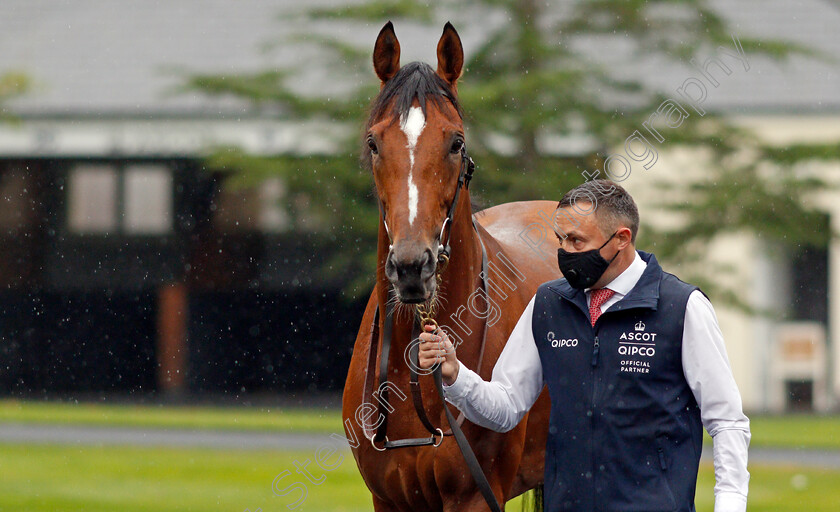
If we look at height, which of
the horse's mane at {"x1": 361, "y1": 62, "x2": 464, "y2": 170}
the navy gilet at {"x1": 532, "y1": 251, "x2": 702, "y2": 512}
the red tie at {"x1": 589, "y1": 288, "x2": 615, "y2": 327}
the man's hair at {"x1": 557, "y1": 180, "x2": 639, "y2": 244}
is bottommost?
the navy gilet at {"x1": 532, "y1": 251, "x2": 702, "y2": 512}

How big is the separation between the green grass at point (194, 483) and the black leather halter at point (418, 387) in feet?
14.6

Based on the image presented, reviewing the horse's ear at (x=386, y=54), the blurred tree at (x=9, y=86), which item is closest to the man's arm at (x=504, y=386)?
the horse's ear at (x=386, y=54)

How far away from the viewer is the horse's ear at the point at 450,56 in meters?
3.70

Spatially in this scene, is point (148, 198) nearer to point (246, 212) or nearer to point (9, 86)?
point (246, 212)

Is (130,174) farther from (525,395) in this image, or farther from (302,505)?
(525,395)

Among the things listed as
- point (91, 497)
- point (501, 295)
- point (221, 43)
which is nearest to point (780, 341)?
point (221, 43)

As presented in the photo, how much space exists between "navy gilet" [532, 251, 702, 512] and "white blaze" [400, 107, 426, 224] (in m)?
0.61

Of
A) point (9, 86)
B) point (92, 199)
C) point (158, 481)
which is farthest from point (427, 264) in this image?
point (92, 199)

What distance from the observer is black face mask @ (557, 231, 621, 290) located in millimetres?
3064

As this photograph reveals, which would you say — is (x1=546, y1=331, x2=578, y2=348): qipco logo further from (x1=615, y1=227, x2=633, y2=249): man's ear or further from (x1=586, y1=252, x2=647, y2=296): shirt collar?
(x1=615, y1=227, x2=633, y2=249): man's ear

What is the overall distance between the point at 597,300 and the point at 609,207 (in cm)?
28

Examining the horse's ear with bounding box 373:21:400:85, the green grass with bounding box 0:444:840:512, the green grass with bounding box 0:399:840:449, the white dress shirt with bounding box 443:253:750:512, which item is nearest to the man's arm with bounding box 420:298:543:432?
the white dress shirt with bounding box 443:253:750:512

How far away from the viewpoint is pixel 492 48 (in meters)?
14.7

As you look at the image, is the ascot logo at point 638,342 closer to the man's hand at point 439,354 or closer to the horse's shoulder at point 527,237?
the man's hand at point 439,354
